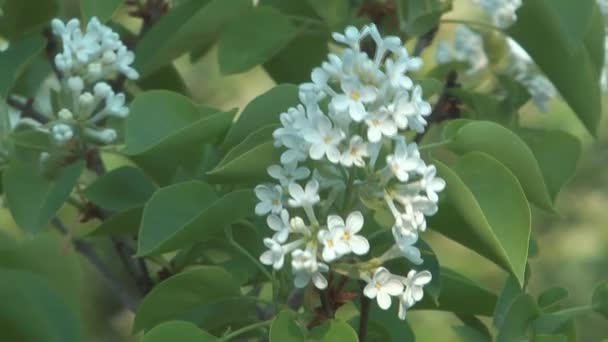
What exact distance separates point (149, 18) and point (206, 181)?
0.52 m

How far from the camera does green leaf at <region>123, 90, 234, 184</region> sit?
1159mm

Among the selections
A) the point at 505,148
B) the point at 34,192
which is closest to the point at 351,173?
the point at 505,148

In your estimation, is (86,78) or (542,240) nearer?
(86,78)

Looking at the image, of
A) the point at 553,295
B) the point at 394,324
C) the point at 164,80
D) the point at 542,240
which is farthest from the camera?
the point at 542,240

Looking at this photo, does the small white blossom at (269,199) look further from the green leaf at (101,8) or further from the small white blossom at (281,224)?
the green leaf at (101,8)

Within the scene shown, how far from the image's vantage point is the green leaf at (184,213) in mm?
1125

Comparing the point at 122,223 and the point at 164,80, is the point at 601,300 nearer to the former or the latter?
the point at 122,223

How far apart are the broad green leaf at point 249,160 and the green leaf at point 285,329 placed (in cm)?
12

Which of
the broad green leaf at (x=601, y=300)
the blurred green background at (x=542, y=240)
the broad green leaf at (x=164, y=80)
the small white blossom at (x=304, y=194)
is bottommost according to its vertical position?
the blurred green background at (x=542, y=240)

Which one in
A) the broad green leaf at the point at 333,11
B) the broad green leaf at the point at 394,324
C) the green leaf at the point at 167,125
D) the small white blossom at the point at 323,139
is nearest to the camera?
the small white blossom at the point at 323,139

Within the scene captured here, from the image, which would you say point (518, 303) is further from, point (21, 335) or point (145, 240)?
point (21, 335)

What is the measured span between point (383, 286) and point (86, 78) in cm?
43

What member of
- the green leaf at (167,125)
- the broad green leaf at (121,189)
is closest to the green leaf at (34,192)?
the broad green leaf at (121,189)

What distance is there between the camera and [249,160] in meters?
1.10
